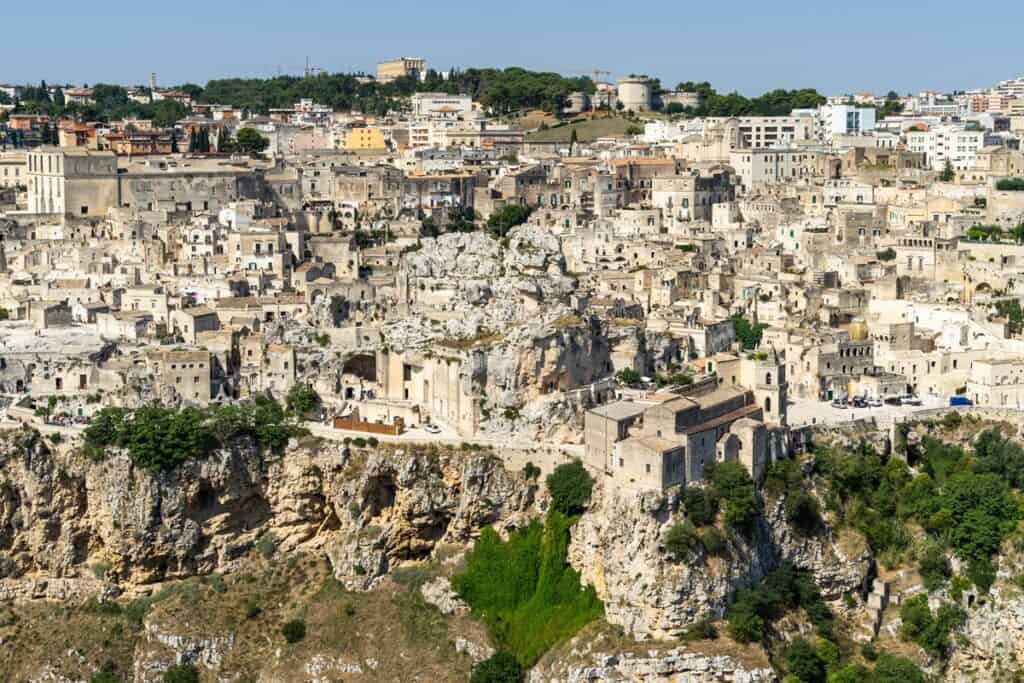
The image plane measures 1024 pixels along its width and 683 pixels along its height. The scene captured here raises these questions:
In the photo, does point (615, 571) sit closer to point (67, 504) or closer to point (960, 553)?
point (960, 553)

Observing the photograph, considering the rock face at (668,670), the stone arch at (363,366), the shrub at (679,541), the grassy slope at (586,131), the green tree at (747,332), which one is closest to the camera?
the rock face at (668,670)

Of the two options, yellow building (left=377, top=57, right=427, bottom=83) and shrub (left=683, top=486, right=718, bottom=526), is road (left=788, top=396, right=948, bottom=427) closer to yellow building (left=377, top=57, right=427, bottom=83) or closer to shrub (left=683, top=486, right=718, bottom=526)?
shrub (left=683, top=486, right=718, bottom=526)

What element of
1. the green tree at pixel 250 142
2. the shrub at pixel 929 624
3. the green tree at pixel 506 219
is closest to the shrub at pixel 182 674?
the shrub at pixel 929 624

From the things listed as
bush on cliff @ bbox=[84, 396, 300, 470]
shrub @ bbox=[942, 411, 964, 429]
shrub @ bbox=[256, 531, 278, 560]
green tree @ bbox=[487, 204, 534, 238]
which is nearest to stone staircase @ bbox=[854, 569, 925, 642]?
shrub @ bbox=[942, 411, 964, 429]

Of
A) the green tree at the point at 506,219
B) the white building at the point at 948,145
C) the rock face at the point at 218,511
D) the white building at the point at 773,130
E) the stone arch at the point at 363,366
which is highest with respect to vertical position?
the white building at the point at 773,130

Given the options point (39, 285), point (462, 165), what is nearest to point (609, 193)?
point (462, 165)

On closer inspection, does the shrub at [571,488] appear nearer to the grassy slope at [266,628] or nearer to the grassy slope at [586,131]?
the grassy slope at [266,628]
